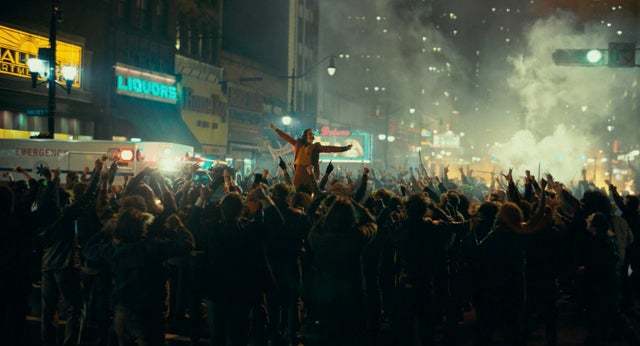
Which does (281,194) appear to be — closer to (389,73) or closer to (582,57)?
(582,57)

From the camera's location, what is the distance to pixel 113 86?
2986cm

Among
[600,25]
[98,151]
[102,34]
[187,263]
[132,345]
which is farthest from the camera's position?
[600,25]

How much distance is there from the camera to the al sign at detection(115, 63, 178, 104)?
30.2m

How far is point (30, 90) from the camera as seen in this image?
25.3m

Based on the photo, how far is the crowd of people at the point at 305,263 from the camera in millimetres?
6055

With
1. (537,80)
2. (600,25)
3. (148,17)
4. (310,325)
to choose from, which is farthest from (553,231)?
(600,25)

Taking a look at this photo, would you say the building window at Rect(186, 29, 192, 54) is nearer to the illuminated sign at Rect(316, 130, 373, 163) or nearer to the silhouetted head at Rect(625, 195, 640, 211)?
the illuminated sign at Rect(316, 130, 373, 163)

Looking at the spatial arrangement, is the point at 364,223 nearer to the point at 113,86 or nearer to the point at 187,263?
the point at 187,263

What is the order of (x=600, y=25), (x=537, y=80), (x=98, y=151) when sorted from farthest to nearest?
1. (x=600, y=25)
2. (x=537, y=80)
3. (x=98, y=151)

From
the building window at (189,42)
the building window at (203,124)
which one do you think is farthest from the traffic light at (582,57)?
the building window at (189,42)

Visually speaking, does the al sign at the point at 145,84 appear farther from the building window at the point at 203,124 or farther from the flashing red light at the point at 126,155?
the flashing red light at the point at 126,155

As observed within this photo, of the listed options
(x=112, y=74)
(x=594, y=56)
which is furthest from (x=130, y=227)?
(x=112, y=74)

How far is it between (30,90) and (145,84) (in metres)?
7.42

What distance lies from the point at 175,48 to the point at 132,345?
31.6 metres
